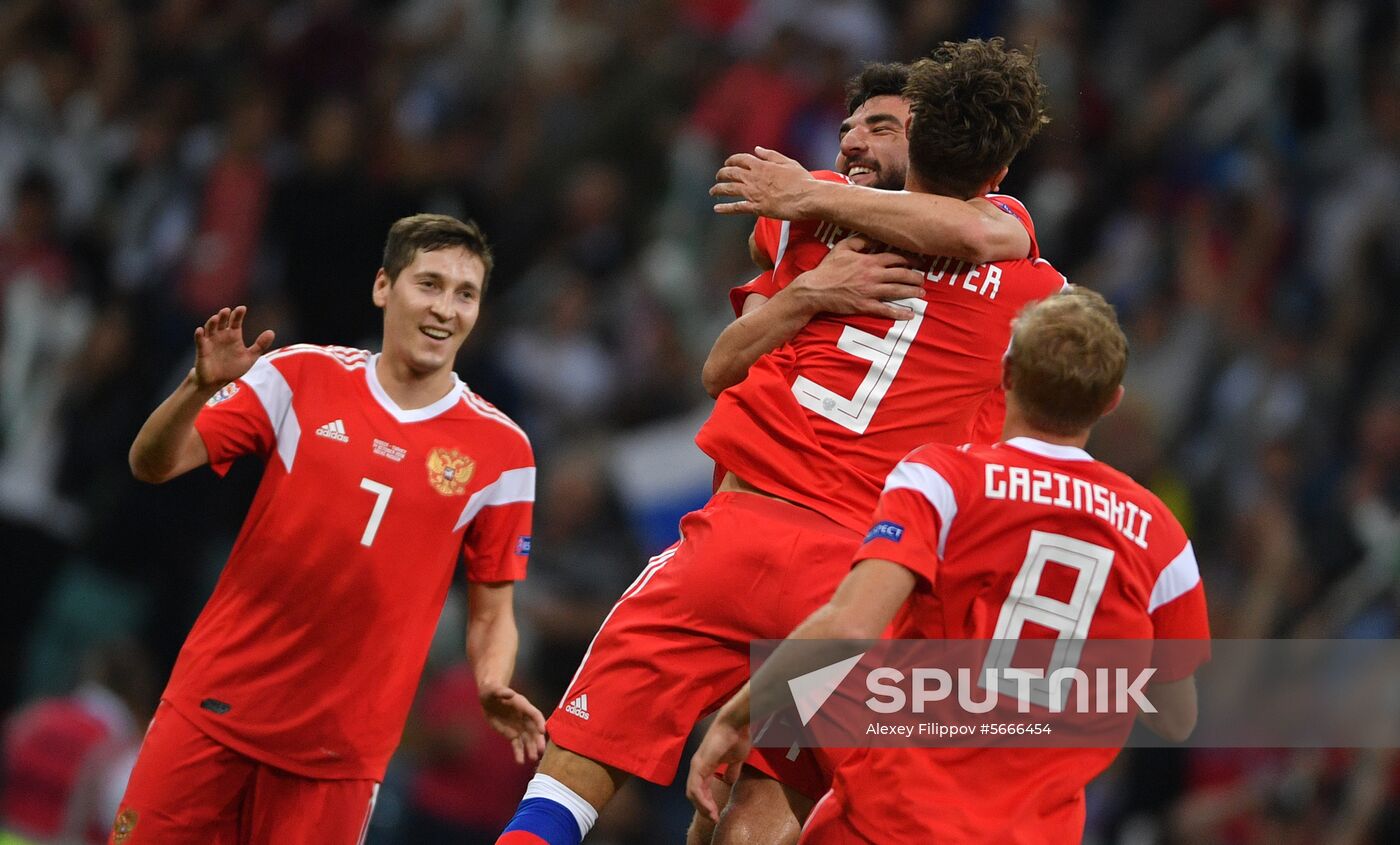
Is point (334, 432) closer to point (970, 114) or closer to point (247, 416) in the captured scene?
point (247, 416)

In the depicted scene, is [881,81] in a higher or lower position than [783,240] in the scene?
higher

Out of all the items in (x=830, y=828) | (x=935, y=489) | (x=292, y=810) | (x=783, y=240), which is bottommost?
(x=292, y=810)

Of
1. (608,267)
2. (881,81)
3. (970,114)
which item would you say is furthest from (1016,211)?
(608,267)

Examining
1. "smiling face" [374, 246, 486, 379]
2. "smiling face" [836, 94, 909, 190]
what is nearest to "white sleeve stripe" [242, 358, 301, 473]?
"smiling face" [374, 246, 486, 379]

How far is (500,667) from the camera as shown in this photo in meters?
5.18

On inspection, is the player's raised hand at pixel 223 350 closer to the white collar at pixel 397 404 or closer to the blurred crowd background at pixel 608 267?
the white collar at pixel 397 404

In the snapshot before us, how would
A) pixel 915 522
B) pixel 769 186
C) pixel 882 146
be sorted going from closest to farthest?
pixel 915 522
pixel 769 186
pixel 882 146

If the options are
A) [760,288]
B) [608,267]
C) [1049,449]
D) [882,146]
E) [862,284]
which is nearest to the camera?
[1049,449]

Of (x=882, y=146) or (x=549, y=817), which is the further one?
(x=882, y=146)

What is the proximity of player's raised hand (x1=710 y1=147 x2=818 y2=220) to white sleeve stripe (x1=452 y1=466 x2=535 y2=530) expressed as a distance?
3.88ft

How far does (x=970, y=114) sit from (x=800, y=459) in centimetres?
100

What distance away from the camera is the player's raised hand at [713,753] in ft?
12.2

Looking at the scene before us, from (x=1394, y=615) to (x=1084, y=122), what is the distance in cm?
374

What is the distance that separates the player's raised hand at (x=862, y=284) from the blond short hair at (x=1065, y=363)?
69 cm
